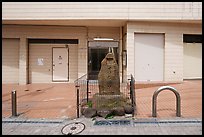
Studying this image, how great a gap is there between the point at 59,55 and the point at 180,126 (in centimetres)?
1085

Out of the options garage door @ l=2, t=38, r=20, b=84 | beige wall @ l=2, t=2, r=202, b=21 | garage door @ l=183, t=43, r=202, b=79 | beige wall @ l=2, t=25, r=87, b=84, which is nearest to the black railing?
beige wall @ l=2, t=2, r=202, b=21

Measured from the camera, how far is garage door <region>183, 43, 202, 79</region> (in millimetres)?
13969

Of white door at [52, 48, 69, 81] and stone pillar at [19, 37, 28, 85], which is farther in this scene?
white door at [52, 48, 69, 81]

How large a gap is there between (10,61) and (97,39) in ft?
20.3

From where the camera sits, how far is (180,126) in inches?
204

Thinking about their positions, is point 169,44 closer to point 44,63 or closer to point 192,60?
point 192,60

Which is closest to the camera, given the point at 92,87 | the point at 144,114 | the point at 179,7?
the point at 144,114

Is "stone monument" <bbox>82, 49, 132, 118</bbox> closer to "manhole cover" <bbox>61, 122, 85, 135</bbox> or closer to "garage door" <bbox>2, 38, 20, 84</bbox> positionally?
"manhole cover" <bbox>61, 122, 85, 135</bbox>

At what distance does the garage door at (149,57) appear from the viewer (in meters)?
12.8

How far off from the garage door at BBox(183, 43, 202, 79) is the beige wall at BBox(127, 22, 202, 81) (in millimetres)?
1286

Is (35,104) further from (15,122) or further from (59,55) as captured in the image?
(59,55)

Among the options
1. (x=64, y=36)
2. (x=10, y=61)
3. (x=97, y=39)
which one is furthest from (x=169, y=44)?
(x=10, y=61)

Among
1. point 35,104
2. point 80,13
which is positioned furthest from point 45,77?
point 35,104

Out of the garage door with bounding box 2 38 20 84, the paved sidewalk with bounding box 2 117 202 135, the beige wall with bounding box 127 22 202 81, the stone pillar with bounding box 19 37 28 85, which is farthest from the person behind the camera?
the garage door with bounding box 2 38 20 84
